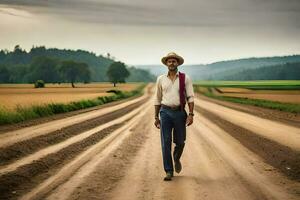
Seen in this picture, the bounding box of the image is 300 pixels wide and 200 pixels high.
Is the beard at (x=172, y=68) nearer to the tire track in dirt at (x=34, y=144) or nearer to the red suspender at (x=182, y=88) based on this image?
the red suspender at (x=182, y=88)

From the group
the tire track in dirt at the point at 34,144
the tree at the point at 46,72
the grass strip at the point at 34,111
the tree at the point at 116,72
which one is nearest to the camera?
the tire track in dirt at the point at 34,144

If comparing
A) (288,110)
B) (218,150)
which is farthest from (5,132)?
(288,110)

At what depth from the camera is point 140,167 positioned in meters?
9.38

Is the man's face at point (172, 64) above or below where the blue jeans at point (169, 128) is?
above

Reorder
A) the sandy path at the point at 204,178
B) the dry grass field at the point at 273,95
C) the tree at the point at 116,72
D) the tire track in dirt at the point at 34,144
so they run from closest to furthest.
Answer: the sandy path at the point at 204,178, the tire track in dirt at the point at 34,144, the dry grass field at the point at 273,95, the tree at the point at 116,72

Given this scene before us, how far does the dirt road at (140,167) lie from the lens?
722cm

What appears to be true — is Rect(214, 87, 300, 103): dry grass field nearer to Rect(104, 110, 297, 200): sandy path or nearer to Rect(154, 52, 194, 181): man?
Rect(104, 110, 297, 200): sandy path

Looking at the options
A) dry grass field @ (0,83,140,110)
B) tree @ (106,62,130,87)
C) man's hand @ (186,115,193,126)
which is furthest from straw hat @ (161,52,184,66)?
tree @ (106,62,130,87)

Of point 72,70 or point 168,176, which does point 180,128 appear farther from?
point 72,70

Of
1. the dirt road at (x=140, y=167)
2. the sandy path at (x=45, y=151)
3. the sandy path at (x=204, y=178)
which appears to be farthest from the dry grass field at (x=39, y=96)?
the sandy path at (x=204, y=178)

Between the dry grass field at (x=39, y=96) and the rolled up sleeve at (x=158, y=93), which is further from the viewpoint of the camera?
the dry grass field at (x=39, y=96)

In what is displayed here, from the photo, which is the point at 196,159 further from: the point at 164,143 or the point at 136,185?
the point at 136,185

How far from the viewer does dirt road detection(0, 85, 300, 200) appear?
7.22 metres

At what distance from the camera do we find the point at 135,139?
1412cm
